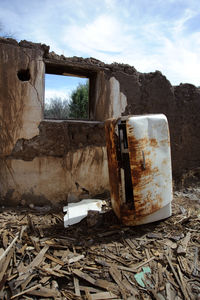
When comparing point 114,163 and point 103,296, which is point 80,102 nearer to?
point 114,163

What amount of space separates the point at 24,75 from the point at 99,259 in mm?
2803

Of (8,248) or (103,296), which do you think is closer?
(103,296)

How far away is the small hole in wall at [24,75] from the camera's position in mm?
3016

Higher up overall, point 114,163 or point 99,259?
point 114,163

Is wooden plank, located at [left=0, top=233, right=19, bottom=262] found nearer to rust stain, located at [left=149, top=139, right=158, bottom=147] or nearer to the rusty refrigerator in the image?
the rusty refrigerator

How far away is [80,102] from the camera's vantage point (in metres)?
14.1

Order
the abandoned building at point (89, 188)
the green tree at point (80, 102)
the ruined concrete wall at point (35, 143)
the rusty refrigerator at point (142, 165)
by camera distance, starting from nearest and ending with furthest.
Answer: the abandoned building at point (89, 188)
the rusty refrigerator at point (142, 165)
the ruined concrete wall at point (35, 143)
the green tree at point (80, 102)

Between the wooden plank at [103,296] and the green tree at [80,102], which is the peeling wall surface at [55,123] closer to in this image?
the wooden plank at [103,296]

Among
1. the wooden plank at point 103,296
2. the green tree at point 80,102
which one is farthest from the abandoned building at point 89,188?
the green tree at point 80,102

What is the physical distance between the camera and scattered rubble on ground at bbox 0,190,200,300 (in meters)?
1.70

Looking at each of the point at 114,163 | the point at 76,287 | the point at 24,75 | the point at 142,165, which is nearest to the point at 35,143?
the point at 24,75

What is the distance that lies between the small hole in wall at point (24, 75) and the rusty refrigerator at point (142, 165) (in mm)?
1549

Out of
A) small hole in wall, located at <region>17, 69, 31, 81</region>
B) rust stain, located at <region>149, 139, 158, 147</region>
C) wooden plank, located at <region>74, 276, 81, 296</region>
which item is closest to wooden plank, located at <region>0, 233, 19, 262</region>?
wooden plank, located at <region>74, 276, 81, 296</region>

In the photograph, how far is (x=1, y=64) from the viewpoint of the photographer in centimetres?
285
